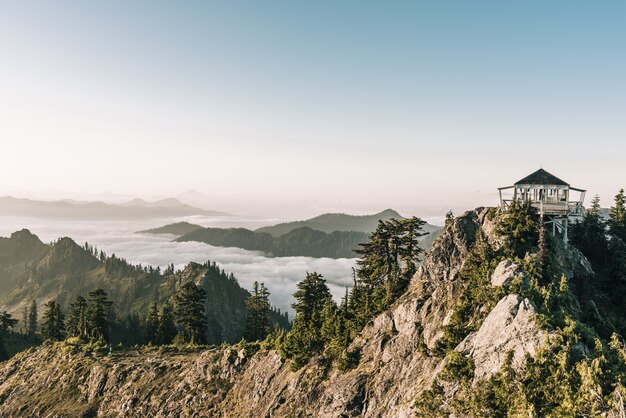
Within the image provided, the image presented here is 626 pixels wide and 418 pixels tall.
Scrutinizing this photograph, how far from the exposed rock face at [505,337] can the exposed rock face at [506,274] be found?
10.7 feet

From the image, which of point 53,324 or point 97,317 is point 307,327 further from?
point 53,324

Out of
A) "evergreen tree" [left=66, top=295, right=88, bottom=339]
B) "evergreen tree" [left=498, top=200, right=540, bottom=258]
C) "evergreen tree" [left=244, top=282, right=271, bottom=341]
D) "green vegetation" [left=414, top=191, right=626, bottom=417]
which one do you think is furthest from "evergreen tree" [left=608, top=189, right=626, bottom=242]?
"evergreen tree" [left=66, top=295, right=88, bottom=339]

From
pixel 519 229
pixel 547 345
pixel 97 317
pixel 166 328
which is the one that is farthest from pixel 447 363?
pixel 97 317

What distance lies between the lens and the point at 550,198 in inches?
1973

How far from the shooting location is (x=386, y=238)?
191ft

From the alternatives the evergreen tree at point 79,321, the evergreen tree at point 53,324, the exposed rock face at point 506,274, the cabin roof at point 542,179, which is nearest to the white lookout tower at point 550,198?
the cabin roof at point 542,179

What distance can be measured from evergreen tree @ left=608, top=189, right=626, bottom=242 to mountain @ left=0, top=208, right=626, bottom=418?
60.8ft

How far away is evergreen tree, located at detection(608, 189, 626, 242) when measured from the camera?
202 ft

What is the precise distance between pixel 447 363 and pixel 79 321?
358 feet

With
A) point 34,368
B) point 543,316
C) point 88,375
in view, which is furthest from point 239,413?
point 34,368

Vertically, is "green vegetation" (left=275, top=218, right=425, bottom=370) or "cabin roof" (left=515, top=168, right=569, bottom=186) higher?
"cabin roof" (left=515, top=168, right=569, bottom=186)

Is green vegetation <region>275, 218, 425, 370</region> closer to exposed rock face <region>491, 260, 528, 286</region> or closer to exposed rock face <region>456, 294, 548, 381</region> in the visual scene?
exposed rock face <region>491, 260, 528, 286</region>

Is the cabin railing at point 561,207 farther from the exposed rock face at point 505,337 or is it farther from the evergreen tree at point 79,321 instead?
the evergreen tree at point 79,321

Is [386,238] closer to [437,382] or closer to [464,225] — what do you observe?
[464,225]
